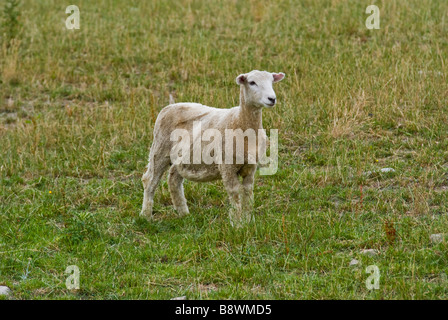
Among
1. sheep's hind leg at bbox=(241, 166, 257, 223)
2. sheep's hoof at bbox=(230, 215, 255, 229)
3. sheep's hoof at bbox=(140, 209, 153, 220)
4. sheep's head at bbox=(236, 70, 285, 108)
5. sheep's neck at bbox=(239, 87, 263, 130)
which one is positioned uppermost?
sheep's head at bbox=(236, 70, 285, 108)

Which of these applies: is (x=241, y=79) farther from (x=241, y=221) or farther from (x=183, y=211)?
(x=183, y=211)

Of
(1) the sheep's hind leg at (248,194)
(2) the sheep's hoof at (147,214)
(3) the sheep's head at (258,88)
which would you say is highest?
(3) the sheep's head at (258,88)

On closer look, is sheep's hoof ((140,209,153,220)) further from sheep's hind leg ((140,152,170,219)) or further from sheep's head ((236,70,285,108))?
sheep's head ((236,70,285,108))

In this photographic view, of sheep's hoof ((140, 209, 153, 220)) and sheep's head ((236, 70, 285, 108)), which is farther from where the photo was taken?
sheep's hoof ((140, 209, 153, 220))

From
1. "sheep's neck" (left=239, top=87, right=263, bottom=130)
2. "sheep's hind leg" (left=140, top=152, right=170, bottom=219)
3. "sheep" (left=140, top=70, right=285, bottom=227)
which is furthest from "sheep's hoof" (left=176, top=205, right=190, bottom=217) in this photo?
"sheep's neck" (left=239, top=87, right=263, bottom=130)

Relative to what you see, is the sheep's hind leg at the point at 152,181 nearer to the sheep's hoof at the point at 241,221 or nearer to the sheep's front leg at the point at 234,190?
the sheep's front leg at the point at 234,190

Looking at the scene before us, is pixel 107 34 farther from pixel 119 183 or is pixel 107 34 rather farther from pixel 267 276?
pixel 267 276

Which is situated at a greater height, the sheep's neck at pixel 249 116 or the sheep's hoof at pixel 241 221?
the sheep's neck at pixel 249 116

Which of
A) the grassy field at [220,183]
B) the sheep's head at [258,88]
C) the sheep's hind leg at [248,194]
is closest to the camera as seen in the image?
the grassy field at [220,183]

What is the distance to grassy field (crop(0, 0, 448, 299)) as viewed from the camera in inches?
265

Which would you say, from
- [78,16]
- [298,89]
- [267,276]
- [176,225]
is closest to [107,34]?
[78,16]

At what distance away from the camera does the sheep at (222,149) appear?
753 cm

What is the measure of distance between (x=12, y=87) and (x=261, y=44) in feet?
17.5

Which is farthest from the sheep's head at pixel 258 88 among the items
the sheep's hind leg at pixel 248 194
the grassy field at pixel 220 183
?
the grassy field at pixel 220 183
